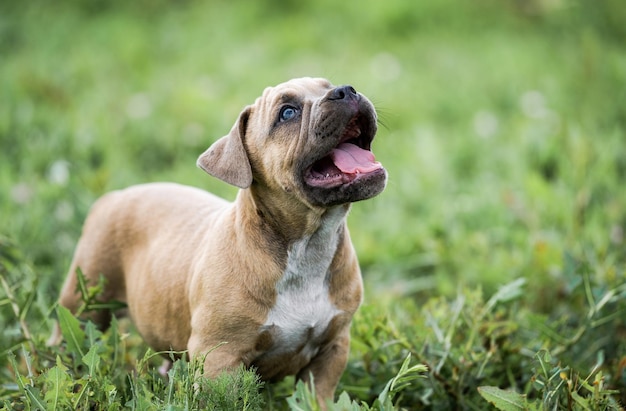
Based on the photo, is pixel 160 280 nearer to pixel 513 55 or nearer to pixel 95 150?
pixel 95 150

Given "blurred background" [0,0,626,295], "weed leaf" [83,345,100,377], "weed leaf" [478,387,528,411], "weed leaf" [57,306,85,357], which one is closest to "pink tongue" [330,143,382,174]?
"blurred background" [0,0,626,295]

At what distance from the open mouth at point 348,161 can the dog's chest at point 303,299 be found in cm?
24

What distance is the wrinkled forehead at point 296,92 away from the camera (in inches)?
140

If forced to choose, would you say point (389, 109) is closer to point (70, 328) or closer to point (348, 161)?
point (348, 161)

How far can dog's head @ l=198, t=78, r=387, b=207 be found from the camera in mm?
3340

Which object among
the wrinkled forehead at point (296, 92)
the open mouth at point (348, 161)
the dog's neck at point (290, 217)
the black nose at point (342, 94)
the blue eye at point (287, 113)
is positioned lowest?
the dog's neck at point (290, 217)

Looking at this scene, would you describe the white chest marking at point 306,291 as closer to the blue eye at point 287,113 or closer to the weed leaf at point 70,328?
the blue eye at point 287,113

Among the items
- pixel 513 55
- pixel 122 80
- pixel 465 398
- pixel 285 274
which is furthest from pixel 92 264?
pixel 513 55

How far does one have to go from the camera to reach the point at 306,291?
3.45 m

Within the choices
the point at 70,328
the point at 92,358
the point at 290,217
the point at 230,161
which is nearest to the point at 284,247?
the point at 290,217

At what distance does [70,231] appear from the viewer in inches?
217

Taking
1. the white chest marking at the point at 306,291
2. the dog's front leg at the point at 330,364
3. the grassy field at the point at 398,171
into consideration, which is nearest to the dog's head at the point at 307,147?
the white chest marking at the point at 306,291

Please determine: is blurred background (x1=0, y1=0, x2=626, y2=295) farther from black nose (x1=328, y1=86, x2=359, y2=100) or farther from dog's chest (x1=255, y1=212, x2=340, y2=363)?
dog's chest (x1=255, y1=212, x2=340, y2=363)

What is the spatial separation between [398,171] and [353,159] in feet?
12.2
